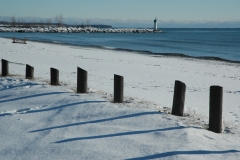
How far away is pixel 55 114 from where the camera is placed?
6.69 meters

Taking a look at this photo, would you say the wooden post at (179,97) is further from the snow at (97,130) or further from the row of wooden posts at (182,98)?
the snow at (97,130)

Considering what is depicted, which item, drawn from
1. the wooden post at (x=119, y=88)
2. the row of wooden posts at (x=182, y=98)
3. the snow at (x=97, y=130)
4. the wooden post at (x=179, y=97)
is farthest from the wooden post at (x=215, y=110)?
the wooden post at (x=119, y=88)

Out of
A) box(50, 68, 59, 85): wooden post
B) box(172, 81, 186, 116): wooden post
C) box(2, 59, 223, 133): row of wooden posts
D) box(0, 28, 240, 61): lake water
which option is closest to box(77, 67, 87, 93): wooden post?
box(2, 59, 223, 133): row of wooden posts

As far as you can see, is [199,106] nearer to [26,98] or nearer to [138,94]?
[138,94]

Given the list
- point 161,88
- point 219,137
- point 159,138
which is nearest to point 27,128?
point 159,138

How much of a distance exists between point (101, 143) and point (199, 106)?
466 centimetres

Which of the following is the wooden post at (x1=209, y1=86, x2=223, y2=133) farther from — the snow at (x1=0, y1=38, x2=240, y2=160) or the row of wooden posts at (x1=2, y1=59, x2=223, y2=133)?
the snow at (x1=0, y1=38, x2=240, y2=160)

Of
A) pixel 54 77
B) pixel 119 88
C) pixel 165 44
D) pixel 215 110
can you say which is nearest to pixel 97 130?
pixel 119 88

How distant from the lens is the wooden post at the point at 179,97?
6.45 meters

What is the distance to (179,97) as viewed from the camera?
6492 mm

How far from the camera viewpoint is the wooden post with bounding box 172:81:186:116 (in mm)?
6452

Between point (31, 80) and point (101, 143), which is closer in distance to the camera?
point (101, 143)

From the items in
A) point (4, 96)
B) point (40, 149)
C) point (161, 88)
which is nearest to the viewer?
point (40, 149)

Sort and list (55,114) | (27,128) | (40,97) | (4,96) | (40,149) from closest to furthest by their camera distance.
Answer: (40,149) → (27,128) → (55,114) → (40,97) → (4,96)
